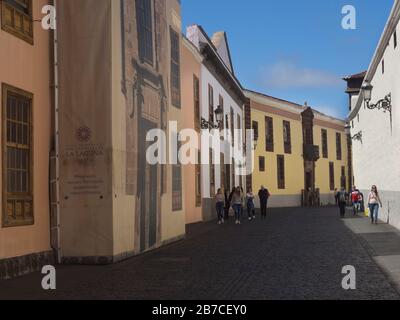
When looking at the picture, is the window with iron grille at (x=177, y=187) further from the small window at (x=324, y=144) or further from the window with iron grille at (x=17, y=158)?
the small window at (x=324, y=144)

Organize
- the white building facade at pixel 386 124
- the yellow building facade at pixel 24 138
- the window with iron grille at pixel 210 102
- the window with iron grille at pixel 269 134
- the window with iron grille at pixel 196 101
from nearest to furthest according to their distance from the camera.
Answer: the yellow building facade at pixel 24 138
the white building facade at pixel 386 124
the window with iron grille at pixel 196 101
the window with iron grille at pixel 210 102
the window with iron grille at pixel 269 134

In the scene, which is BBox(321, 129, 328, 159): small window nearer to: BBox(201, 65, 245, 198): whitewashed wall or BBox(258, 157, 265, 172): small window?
BBox(258, 157, 265, 172): small window

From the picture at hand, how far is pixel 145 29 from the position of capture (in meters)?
15.3

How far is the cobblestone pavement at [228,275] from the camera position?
8766 mm

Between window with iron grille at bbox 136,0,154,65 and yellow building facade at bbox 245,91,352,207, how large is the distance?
26829mm

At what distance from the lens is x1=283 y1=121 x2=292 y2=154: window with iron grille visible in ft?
158

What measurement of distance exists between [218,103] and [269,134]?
1365 cm

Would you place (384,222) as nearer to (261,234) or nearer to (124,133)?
(261,234)

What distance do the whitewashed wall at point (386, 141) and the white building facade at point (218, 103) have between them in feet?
23.4

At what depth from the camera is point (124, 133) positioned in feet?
43.9

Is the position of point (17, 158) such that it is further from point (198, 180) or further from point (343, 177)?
point (343, 177)

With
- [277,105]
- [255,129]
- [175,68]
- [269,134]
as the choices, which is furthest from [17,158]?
[277,105]

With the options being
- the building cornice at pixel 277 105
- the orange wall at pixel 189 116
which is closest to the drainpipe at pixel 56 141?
the orange wall at pixel 189 116
